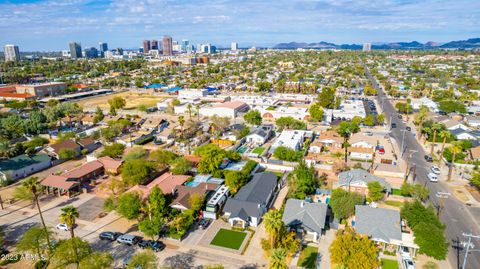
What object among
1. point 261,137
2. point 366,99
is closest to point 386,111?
point 366,99

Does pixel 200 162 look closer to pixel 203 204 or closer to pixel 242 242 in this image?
pixel 203 204

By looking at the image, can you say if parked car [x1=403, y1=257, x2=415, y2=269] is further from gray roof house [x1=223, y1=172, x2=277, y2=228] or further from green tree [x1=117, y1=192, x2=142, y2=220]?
green tree [x1=117, y1=192, x2=142, y2=220]

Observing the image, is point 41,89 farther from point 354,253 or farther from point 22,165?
point 354,253

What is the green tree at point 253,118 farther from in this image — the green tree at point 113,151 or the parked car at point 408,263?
the parked car at point 408,263

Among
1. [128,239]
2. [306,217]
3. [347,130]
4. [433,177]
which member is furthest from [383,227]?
[347,130]

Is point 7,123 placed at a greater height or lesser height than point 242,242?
greater
